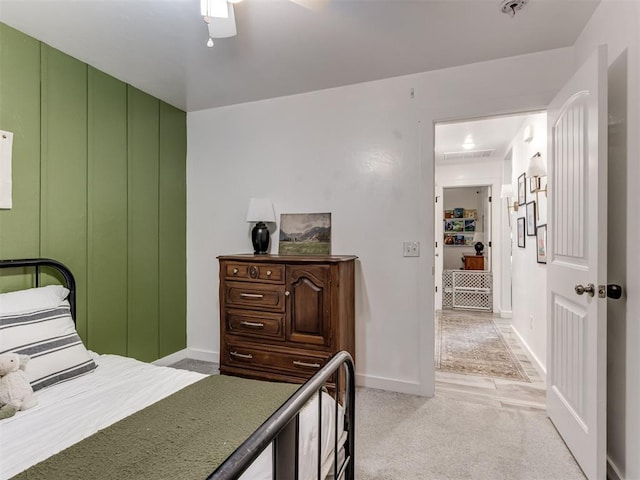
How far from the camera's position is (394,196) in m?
2.76

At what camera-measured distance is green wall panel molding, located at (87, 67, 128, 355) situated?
8.49ft

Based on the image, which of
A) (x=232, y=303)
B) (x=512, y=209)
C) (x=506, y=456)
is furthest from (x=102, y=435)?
(x=512, y=209)

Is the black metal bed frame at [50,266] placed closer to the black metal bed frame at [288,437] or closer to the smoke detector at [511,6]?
the black metal bed frame at [288,437]

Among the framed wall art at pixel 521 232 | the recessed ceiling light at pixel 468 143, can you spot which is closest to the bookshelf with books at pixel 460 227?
the recessed ceiling light at pixel 468 143

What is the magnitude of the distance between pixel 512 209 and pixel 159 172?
4.44 m

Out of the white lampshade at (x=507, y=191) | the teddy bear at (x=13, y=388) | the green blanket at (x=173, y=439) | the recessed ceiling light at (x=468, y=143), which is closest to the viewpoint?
the green blanket at (x=173, y=439)

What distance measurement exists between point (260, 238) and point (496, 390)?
91.3 inches

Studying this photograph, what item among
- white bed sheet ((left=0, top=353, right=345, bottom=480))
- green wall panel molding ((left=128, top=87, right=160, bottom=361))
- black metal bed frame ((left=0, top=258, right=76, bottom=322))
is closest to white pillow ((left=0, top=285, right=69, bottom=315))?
black metal bed frame ((left=0, top=258, right=76, bottom=322))

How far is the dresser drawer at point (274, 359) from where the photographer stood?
252cm

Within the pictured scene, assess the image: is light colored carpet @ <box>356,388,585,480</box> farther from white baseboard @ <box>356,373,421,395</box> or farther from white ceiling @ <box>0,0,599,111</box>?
white ceiling @ <box>0,0,599,111</box>

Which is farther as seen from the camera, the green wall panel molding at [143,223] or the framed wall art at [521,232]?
the framed wall art at [521,232]

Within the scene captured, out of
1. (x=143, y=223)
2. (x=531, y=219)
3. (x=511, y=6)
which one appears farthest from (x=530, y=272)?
(x=143, y=223)

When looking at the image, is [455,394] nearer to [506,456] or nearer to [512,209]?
[506,456]

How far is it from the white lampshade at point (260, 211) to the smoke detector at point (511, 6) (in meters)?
2.13
